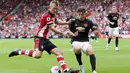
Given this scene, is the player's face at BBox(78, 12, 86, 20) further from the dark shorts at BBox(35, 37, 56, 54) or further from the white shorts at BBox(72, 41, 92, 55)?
the dark shorts at BBox(35, 37, 56, 54)

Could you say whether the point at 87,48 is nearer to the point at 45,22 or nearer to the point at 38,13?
the point at 45,22

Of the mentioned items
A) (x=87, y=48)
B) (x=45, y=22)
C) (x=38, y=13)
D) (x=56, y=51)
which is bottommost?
(x=38, y=13)

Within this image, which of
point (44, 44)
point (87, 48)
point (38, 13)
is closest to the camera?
point (44, 44)

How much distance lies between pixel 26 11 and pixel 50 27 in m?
41.4

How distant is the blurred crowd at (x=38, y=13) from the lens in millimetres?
46347

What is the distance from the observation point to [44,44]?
1196cm

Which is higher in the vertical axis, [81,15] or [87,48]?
[81,15]

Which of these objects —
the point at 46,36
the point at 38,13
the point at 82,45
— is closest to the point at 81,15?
the point at 82,45

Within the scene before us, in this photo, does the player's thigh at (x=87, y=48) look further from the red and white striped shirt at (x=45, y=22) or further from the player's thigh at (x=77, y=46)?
the red and white striped shirt at (x=45, y=22)

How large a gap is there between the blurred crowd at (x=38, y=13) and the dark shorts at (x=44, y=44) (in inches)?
1272

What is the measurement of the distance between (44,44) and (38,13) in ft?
132

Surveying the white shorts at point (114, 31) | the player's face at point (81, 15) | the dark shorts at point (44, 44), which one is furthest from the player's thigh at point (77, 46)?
the white shorts at point (114, 31)

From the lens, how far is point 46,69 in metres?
14.3

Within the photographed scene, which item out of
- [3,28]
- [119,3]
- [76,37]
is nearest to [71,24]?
[76,37]
